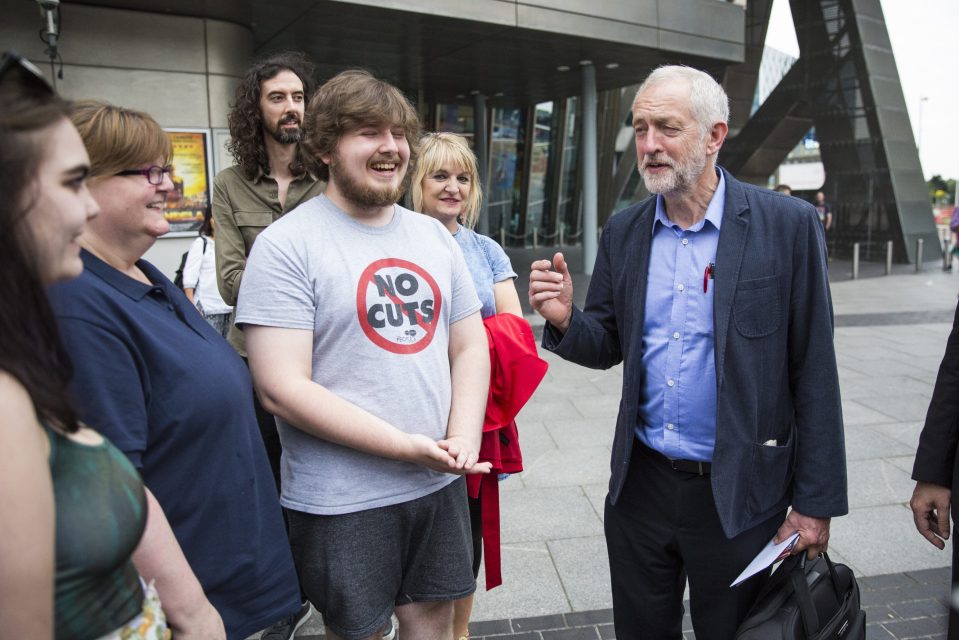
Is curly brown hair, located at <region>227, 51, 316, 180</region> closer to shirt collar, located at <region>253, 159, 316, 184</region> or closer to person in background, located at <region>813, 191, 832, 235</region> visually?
shirt collar, located at <region>253, 159, 316, 184</region>

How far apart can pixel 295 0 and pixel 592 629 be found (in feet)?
31.6

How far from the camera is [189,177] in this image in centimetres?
951

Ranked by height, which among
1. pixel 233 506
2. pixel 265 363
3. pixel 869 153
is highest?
pixel 869 153

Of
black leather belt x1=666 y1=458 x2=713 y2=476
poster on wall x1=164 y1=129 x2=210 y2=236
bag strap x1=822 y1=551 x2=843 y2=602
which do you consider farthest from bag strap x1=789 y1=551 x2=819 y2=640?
poster on wall x1=164 y1=129 x2=210 y2=236

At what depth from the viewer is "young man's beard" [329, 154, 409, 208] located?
2.03m

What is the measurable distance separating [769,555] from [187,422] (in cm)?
158

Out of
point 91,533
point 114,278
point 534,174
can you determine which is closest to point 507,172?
point 534,174

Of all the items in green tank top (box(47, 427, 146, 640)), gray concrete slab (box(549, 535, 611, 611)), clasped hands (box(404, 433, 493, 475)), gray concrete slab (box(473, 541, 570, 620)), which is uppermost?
green tank top (box(47, 427, 146, 640))

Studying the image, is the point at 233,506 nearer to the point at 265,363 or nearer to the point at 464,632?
the point at 265,363

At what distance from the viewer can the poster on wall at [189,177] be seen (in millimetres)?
9398

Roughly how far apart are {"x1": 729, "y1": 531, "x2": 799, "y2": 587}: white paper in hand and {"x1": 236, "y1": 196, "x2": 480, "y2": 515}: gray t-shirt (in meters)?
0.90

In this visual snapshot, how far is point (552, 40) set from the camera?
12.9 metres

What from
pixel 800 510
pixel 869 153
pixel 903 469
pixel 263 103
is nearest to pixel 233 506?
pixel 800 510

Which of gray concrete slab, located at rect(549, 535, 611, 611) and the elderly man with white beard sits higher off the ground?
the elderly man with white beard
